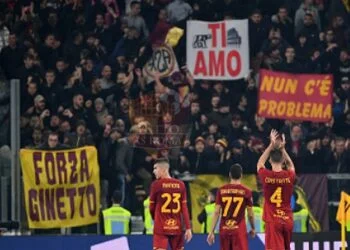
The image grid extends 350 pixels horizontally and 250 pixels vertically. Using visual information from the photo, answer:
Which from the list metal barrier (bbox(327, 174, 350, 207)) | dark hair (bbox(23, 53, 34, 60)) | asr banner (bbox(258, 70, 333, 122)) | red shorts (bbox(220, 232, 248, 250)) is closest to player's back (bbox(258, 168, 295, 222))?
red shorts (bbox(220, 232, 248, 250))

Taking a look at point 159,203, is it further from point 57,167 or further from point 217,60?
point 217,60

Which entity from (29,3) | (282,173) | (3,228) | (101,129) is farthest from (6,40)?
(282,173)

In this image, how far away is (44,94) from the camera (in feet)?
92.2

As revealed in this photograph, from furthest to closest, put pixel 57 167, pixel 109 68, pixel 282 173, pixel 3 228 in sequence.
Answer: pixel 109 68
pixel 57 167
pixel 3 228
pixel 282 173

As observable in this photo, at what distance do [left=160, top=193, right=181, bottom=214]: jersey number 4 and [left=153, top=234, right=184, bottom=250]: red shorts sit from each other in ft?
1.35

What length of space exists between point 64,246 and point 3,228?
3.39 ft

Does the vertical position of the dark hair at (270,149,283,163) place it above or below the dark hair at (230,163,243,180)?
above

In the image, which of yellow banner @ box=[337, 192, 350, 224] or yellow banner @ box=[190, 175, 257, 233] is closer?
yellow banner @ box=[337, 192, 350, 224]

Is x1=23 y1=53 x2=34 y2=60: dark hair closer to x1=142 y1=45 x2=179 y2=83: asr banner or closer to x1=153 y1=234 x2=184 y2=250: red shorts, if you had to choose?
x1=142 y1=45 x2=179 y2=83: asr banner

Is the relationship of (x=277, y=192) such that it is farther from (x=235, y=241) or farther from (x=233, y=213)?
(x=235, y=241)

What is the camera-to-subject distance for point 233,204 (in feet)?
76.1

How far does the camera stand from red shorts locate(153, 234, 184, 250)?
923 inches

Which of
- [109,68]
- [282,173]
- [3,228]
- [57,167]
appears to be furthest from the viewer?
[109,68]

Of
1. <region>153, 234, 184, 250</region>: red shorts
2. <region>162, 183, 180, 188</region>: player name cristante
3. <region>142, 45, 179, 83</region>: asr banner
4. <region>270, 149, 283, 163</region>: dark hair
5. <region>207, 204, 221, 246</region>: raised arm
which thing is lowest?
<region>153, 234, 184, 250</region>: red shorts
